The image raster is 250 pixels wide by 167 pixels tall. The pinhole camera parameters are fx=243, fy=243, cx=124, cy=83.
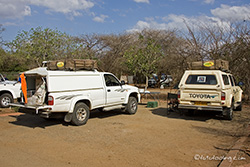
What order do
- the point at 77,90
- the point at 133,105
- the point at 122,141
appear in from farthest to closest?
the point at 133,105 < the point at 77,90 < the point at 122,141

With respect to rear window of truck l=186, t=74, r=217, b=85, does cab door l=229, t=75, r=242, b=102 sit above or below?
below

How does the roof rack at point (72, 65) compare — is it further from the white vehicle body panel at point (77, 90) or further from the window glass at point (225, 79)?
the window glass at point (225, 79)

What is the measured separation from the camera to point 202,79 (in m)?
9.25

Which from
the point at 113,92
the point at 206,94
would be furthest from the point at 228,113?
the point at 113,92

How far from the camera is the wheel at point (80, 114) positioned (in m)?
8.10

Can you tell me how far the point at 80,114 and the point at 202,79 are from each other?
4.72 m

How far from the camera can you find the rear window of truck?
9023 mm

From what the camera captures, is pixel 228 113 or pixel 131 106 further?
pixel 131 106

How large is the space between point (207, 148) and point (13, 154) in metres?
4.55

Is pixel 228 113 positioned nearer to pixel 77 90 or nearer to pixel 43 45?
pixel 77 90

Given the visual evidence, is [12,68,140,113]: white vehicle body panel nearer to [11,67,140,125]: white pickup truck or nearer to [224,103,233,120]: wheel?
[11,67,140,125]: white pickup truck


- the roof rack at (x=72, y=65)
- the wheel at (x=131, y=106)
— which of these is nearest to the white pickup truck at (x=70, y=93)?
the roof rack at (x=72, y=65)

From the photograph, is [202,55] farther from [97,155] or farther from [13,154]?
[13,154]

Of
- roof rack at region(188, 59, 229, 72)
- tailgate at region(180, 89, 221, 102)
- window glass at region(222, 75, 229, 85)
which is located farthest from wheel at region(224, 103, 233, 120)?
roof rack at region(188, 59, 229, 72)
